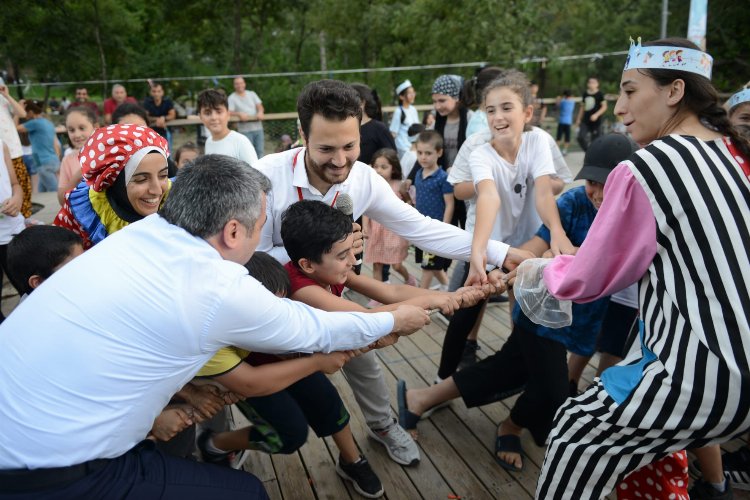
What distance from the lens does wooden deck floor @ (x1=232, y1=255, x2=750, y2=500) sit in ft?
8.22

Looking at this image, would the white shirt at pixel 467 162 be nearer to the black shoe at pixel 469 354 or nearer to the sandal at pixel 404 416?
the black shoe at pixel 469 354

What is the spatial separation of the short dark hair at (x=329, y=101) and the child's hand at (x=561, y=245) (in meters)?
1.11

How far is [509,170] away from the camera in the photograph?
3.05 metres

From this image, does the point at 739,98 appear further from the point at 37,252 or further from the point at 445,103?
the point at 37,252

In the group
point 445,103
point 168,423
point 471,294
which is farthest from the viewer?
point 445,103

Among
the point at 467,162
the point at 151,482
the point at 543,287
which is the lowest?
the point at 151,482

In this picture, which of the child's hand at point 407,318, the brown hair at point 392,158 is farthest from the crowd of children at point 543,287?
the brown hair at point 392,158

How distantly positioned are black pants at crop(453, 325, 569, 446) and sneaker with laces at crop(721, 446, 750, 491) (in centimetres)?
83

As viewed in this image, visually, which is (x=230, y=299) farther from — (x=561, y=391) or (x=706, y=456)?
(x=706, y=456)

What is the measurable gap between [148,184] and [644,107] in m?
1.93

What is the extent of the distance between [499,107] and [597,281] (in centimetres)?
144

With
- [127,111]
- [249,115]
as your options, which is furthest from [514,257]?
[249,115]

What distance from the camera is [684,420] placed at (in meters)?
1.49

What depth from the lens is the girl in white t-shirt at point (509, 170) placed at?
271 centimetres
